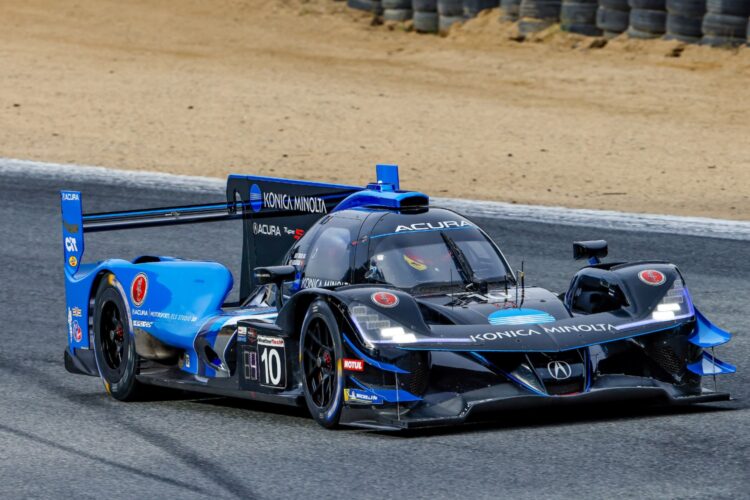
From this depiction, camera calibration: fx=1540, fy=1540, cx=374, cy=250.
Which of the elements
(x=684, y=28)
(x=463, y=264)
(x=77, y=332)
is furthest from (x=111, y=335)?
(x=684, y=28)

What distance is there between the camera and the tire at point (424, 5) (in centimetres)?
2800

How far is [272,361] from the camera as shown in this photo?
7734 mm

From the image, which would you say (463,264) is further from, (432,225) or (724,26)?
(724,26)

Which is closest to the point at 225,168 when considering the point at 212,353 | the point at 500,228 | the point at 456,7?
the point at 500,228

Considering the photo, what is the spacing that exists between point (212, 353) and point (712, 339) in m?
2.66

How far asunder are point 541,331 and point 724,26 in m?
16.9

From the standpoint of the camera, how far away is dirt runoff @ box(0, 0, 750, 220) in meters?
18.8

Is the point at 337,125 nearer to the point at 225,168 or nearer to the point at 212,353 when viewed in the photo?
the point at 225,168

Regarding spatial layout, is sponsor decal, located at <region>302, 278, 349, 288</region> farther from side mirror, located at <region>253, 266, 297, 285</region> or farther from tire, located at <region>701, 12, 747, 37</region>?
tire, located at <region>701, 12, 747, 37</region>

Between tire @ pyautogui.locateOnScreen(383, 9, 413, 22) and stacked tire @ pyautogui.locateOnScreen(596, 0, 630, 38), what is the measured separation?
4481mm

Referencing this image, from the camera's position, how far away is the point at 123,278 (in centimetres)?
905

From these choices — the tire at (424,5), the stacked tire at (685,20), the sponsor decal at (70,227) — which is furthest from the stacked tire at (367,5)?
the sponsor decal at (70,227)

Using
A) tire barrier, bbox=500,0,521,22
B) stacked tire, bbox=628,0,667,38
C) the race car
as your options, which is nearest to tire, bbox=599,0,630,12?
stacked tire, bbox=628,0,667,38

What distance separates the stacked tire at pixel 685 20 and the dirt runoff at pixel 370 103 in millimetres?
222
